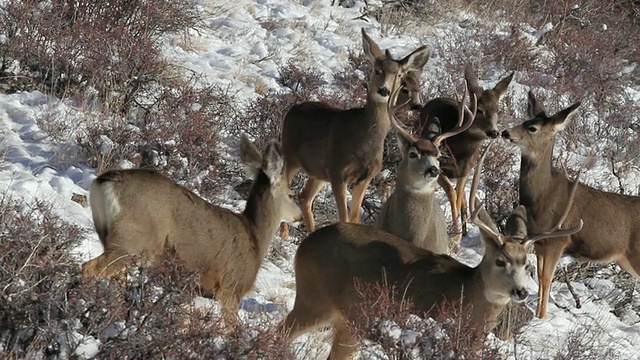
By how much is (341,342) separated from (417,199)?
2137mm

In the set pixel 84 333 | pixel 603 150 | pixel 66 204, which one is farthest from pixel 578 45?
pixel 84 333

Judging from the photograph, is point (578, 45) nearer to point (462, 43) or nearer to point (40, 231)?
point (462, 43)

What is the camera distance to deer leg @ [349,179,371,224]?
417 inches

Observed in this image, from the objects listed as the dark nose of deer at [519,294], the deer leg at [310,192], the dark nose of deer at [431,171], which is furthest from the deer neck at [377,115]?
the dark nose of deer at [519,294]

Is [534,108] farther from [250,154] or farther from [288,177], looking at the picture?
[250,154]

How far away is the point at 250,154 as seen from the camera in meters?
8.77

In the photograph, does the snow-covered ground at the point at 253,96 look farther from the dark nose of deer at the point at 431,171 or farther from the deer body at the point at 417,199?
the dark nose of deer at the point at 431,171

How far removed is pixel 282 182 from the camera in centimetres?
885

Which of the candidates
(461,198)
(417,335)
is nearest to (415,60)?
(461,198)

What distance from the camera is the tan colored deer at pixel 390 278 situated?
7.26 meters

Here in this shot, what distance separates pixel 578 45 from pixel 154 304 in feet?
42.5

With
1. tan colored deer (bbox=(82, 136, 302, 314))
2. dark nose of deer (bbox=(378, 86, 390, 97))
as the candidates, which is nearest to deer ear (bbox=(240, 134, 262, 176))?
tan colored deer (bbox=(82, 136, 302, 314))

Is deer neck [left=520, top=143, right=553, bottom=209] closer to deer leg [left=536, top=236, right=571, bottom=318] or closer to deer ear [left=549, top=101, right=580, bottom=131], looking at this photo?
deer ear [left=549, top=101, right=580, bottom=131]

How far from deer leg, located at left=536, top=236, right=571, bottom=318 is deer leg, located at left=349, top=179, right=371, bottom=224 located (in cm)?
177
